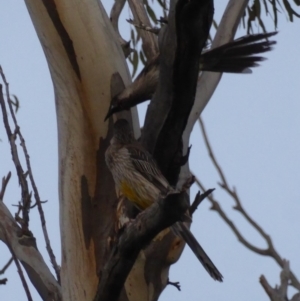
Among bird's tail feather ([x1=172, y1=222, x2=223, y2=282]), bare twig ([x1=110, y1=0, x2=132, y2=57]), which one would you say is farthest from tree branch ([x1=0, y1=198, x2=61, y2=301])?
bare twig ([x1=110, y1=0, x2=132, y2=57])

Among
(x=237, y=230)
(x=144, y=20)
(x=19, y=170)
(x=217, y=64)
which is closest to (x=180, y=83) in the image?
(x=237, y=230)

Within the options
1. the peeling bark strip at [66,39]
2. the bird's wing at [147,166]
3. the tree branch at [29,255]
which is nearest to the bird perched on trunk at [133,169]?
the bird's wing at [147,166]

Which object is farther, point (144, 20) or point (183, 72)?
point (144, 20)

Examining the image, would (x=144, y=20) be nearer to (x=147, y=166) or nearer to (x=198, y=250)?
(x=147, y=166)

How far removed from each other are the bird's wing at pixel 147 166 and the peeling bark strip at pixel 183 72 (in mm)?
27

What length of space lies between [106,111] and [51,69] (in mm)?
285

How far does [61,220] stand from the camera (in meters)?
2.99

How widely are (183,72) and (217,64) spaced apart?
41.8 inches

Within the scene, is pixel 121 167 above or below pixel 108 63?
below

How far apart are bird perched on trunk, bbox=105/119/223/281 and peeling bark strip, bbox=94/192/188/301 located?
47 cm

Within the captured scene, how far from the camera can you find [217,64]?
11.2 feet

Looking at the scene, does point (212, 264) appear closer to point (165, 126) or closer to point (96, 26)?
point (165, 126)

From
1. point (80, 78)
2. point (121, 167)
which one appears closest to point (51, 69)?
point (80, 78)

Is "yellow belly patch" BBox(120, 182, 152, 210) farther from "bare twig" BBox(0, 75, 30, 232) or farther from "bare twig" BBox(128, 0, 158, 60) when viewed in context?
"bare twig" BBox(128, 0, 158, 60)
